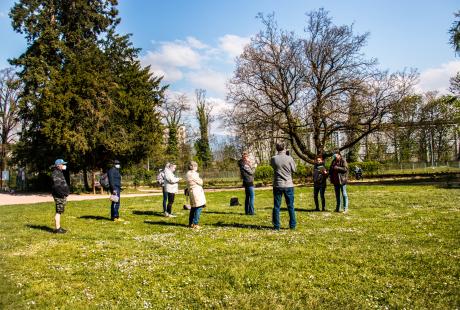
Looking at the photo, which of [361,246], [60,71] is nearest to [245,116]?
[60,71]

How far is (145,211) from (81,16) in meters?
23.5

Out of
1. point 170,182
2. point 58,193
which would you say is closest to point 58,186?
point 58,193

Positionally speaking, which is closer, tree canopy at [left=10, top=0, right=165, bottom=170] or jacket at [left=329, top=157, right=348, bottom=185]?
jacket at [left=329, top=157, right=348, bottom=185]

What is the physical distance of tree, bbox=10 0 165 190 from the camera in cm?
2820

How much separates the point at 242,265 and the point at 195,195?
425cm

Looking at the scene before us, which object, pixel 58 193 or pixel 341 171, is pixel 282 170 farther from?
pixel 58 193

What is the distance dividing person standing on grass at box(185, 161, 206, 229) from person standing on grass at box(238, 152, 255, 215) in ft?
8.57

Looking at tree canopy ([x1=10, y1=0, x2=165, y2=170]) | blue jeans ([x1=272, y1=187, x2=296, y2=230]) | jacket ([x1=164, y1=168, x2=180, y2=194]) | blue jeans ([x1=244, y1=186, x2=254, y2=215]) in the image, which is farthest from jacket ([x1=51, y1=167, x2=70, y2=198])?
tree canopy ([x1=10, y1=0, x2=165, y2=170])

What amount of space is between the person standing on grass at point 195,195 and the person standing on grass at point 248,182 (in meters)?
2.61

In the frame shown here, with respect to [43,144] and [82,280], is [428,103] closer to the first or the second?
[43,144]

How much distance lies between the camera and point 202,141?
229 ft

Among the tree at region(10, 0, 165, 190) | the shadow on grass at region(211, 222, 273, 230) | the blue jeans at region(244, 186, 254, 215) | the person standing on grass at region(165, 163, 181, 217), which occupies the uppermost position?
the tree at region(10, 0, 165, 190)

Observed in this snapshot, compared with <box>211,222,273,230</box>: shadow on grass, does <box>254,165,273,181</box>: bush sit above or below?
above

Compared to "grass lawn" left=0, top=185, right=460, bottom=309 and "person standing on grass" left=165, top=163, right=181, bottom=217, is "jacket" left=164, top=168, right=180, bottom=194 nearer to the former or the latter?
"person standing on grass" left=165, top=163, right=181, bottom=217
